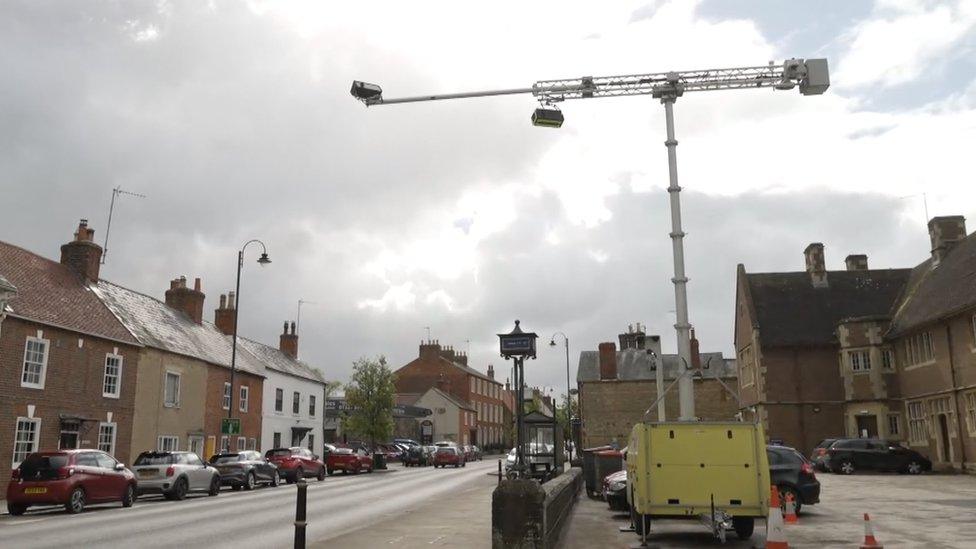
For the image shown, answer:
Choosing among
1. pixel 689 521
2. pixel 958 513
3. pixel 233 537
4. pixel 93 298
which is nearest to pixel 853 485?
pixel 958 513

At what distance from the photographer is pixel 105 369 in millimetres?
28828

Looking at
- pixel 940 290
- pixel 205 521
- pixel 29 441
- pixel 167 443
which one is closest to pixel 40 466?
pixel 205 521

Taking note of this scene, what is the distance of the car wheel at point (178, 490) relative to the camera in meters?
23.8

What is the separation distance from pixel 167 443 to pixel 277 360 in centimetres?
1538

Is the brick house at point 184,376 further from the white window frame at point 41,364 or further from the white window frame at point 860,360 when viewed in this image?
the white window frame at point 860,360

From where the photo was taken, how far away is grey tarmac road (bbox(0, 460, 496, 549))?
12.9 metres

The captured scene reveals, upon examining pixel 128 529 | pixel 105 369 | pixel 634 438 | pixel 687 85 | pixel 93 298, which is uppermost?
pixel 687 85

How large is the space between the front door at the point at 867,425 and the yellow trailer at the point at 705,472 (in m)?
30.6

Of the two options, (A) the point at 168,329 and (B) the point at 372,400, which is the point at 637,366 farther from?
(A) the point at 168,329

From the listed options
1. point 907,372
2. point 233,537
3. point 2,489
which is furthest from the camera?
point 907,372

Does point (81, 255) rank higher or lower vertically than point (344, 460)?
higher

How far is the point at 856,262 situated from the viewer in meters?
45.0

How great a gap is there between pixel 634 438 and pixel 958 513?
29.0 ft

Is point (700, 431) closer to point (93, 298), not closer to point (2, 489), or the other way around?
point (2, 489)
